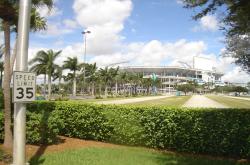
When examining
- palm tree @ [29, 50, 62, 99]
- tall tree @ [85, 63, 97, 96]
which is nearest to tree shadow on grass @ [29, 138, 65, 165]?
palm tree @ [29, 50, 62, 99]

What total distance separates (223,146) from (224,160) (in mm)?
546

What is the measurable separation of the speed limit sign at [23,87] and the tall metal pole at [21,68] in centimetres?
16

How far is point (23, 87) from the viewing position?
8.73 metres

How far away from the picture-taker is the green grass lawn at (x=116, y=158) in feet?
33.3

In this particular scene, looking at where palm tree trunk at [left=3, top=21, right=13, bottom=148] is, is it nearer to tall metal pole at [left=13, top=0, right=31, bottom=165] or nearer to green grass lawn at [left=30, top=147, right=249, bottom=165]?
green grass lawn at [left=30, top=147, right=249, bottom=165]

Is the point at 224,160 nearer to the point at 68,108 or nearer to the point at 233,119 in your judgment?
the point at 233,119

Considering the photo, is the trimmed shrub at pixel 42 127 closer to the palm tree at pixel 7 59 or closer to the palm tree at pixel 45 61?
the palm tree at pixel 7 59

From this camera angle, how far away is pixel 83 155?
1106 centimetres

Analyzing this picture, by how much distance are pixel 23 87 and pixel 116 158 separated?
140 inches

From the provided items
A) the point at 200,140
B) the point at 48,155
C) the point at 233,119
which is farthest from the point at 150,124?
the point at 48,155

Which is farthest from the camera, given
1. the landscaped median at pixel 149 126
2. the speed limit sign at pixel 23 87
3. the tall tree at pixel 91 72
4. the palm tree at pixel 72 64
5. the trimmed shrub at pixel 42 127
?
Answer: the tall tree at pixel 91 72

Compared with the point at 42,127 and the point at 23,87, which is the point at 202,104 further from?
the point at 23,87

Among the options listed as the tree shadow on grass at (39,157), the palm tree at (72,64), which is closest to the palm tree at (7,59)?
the tree shadow on grass at (39,157)

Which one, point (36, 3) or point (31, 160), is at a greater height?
point (36, 3)
